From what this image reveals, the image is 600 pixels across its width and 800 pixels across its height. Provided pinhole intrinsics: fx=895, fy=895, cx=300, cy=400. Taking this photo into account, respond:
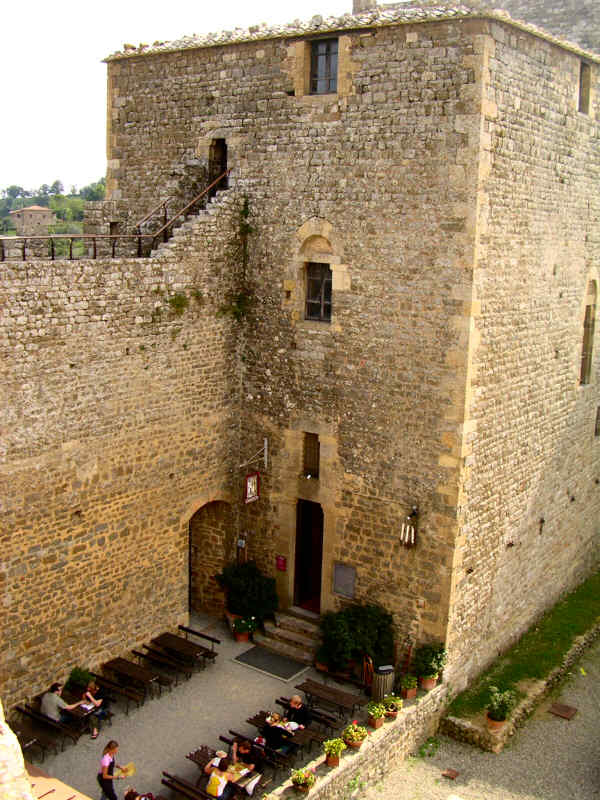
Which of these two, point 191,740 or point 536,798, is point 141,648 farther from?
point 536,798

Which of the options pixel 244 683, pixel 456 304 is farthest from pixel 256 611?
pixel 456 304

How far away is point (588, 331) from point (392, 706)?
8.59 meters

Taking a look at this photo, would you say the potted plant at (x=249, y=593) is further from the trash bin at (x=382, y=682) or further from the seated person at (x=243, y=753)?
the seated person at (x=243, y=753)

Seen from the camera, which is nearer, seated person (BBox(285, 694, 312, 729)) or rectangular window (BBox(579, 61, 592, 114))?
seated person (BBox(285, 694, 312, 729))

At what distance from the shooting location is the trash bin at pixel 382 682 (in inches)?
540

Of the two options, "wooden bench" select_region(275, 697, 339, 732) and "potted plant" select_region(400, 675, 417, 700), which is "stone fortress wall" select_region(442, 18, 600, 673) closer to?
"potted plant" select_region(400, 675, 417, 700)

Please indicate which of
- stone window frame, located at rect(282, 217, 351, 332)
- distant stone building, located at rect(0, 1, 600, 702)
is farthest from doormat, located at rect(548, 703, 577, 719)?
stone window frame, located at rect(282, 217, 351, 332)

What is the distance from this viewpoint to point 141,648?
14641 mm

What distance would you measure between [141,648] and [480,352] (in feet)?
23.8

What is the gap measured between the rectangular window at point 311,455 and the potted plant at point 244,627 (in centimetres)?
278

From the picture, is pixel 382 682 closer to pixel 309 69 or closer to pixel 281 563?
pixel 281 563

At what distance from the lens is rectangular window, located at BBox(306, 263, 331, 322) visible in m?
14.8

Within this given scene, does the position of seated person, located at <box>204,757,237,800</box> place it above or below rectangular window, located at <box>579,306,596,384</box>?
below

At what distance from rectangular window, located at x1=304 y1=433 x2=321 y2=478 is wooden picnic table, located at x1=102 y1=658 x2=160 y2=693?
4.12 m
